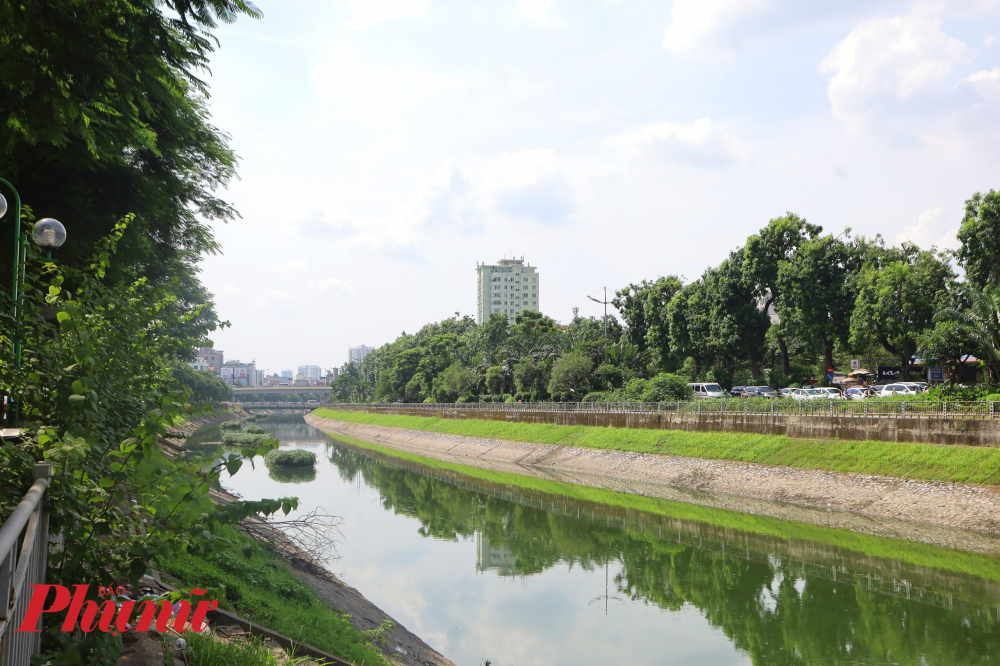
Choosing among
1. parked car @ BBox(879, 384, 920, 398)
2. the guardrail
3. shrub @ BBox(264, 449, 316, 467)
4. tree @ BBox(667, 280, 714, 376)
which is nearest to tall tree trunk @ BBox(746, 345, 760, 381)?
tree @ BBox(667, 280, 714, 376)

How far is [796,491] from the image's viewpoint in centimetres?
2670

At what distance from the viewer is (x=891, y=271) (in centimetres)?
4222

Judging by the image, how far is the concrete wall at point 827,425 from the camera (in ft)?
76.2

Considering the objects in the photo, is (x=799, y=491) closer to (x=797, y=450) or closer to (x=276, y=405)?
(x=797, y=450)

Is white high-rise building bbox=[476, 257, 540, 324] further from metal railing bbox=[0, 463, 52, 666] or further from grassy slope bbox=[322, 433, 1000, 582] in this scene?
metal railing bbox=[0, 463, 52, 666]

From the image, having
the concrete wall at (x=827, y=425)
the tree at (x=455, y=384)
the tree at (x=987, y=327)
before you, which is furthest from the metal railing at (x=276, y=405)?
the tree at (x=987, y=327)

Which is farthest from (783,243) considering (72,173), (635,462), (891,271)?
(72,173)

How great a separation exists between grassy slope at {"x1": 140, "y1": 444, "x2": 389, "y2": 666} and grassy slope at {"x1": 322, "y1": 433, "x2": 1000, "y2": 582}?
553 inches

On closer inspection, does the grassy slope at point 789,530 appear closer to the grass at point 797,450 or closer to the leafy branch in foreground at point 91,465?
the grass at point 797,450

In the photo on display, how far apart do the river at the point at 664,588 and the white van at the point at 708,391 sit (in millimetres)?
20037

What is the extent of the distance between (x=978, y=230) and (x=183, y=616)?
1647 inches

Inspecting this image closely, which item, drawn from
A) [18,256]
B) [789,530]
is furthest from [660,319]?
[18,256]

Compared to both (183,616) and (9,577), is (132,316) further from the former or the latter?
(9,577)

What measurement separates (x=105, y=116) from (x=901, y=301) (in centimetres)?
4351
